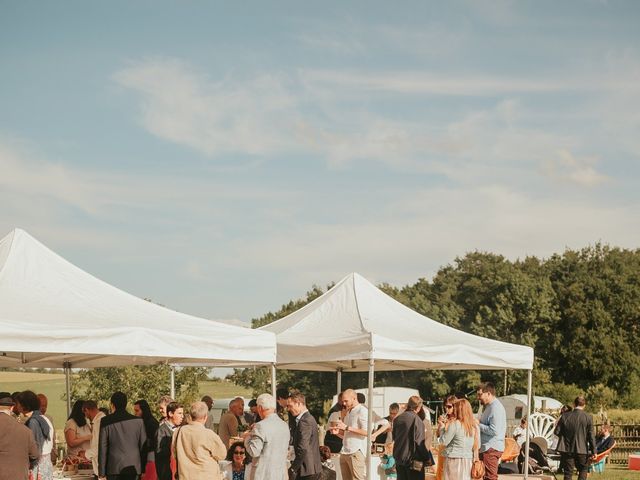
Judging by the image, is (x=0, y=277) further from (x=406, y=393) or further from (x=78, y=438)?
(x=406, y=393)

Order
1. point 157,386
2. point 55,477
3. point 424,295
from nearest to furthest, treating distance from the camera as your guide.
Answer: point 55,477
point 157,386
point 424,295

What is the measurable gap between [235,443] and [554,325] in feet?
147

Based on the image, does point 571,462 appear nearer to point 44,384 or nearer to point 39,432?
point 39,432

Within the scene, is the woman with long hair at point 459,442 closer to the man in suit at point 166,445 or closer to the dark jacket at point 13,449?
the man in suit at point 166,445

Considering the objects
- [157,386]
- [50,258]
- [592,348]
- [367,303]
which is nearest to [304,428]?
[50,258]

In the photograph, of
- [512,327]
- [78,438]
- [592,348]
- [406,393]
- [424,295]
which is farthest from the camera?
[424,295]

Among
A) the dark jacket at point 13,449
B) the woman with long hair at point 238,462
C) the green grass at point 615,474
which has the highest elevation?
the dark jacket at point 13,449

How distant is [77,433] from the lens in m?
10.9

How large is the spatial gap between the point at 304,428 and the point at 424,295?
5080 centimetres

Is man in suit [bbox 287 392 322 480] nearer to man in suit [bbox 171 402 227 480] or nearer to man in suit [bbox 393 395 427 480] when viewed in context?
man in suit [bbox 171 402 227 480]

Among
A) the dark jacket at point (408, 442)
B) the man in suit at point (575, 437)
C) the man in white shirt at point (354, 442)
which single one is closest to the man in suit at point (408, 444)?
the dark jacket at point (408, 442)

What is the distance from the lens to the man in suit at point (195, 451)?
808cm

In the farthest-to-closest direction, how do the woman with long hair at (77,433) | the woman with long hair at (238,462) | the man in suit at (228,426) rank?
the man in suit at (228,426) → the woman with long hair at (77,433) → the woman with long hair at (238,462)

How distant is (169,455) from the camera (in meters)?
9.20
